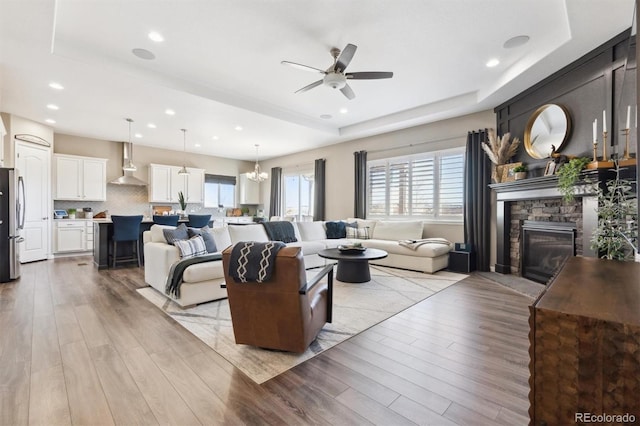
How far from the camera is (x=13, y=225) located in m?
4.49

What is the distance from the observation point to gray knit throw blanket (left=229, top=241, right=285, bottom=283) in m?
2.04

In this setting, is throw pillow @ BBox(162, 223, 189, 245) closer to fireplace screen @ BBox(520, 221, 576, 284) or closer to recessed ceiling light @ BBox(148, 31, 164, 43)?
recessed ceiling light @ BBox(148, 31, 164, 43)

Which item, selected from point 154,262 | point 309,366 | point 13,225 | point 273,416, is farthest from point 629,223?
point 13,225

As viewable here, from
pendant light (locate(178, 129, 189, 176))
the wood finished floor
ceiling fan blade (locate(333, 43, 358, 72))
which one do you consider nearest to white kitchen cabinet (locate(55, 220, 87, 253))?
pendant light (locate(178, 129, 189, 176))

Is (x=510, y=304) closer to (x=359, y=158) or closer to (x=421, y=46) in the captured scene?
(x=421, y=46)

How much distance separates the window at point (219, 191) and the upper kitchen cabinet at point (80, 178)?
2729 mm

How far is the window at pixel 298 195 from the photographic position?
9016mm

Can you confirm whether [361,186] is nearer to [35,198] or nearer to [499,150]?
[499,150]

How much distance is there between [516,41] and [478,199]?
2.63 meters

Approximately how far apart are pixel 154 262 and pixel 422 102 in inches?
200

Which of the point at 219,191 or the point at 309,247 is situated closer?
the point at 309,247

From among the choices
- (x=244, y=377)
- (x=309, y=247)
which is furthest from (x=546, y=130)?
(x=244, y=377)

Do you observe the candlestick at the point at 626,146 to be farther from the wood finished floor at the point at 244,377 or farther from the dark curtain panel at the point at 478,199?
the dark curtain panel at the point at 478,199

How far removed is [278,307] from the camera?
212 cm
